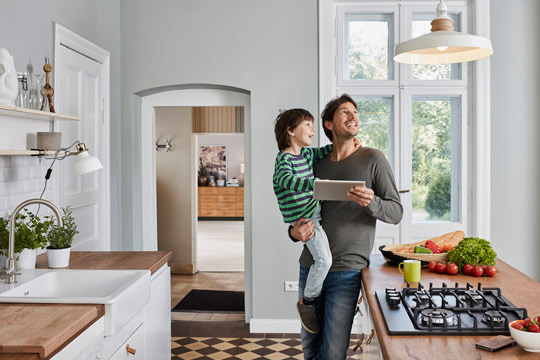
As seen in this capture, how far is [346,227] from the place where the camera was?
107 inches

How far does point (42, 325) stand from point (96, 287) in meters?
0.84

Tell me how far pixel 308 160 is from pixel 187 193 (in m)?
4.80

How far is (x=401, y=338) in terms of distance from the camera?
1.72 metres

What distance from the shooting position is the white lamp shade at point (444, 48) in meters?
2.44

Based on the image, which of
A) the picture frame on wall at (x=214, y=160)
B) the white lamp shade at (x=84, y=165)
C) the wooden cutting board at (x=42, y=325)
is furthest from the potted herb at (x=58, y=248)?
the picture frame on wall at (x=214, y=160)

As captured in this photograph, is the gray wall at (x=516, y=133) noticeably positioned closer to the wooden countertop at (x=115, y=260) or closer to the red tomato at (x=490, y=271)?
the red tomato at (x=490, y=271)

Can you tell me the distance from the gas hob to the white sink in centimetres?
106

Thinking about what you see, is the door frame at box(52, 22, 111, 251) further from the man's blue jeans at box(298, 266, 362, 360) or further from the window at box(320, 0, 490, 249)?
the man's blue jeans at box(298, 266, 362, 360)

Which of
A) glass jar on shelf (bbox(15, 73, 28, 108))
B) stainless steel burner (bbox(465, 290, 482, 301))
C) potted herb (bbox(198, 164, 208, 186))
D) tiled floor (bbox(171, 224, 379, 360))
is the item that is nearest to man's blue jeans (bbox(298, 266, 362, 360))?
stainless steel burner (bbox(465, 290, 482, 301))

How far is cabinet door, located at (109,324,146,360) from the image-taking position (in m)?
2.44

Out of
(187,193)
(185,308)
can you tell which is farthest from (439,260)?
(187,193)

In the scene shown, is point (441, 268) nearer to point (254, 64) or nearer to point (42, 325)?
point (42, 325)

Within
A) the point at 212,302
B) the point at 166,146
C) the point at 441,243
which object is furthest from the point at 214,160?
the point at 441,243

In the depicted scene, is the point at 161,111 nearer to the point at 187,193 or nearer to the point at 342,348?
the point at 187,193
